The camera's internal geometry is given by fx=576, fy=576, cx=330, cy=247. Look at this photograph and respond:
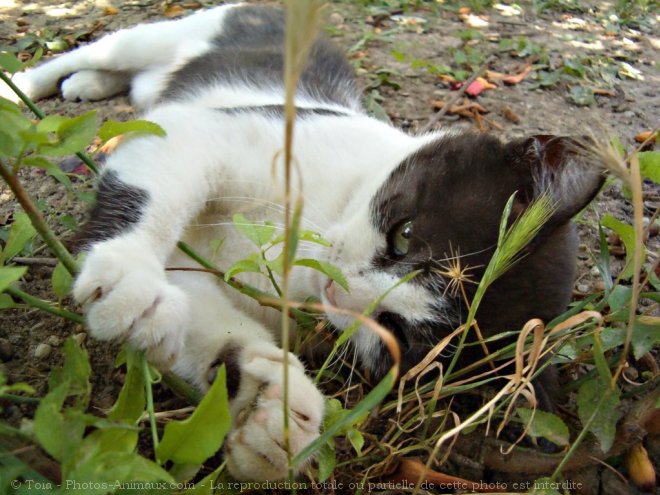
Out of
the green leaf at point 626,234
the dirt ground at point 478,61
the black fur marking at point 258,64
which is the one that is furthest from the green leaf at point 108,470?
the black fur marking at point 258,64

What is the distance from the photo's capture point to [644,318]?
4.37ft

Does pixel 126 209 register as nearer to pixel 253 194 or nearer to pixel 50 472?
pixel 253 194

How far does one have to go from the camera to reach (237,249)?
5.67ft

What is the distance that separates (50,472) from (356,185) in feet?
3.95

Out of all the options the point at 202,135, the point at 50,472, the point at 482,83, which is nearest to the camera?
the point at 50,472

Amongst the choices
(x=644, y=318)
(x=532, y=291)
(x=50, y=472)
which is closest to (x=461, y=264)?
(x=532, y=291)

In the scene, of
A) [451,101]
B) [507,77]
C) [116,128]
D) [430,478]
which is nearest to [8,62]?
[116,128]

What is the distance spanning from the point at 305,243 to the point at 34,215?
86 cm

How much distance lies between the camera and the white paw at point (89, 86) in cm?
284

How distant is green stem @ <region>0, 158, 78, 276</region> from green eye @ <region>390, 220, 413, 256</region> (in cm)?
80

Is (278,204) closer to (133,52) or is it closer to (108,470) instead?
(108,470)

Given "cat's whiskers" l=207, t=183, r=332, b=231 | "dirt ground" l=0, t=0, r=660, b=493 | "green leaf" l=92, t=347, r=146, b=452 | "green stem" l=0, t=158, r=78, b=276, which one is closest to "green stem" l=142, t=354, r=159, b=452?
"green leaf" l=92, t=347, r=146, b=452

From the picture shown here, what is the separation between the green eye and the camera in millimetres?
1562

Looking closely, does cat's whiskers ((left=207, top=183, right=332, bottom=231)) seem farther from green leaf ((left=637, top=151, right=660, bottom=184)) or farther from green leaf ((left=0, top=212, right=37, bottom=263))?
green leaf ((left=637, top=151, right=660, bottom=184))
